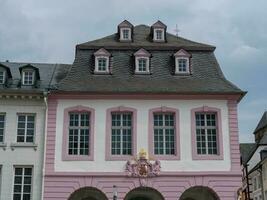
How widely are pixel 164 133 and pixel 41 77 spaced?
332 inches

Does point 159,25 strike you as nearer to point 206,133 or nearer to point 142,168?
point 206,133

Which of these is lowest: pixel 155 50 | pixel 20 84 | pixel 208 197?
pixel 208 197

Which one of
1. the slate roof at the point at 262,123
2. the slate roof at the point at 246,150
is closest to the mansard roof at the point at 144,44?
the slate roof at the point at 246,150

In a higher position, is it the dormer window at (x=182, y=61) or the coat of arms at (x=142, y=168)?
the dormer window at (x=182, y=61)

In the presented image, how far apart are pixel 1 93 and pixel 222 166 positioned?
507 inches

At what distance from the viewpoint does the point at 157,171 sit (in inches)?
1096

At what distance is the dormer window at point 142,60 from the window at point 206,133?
14.0ft

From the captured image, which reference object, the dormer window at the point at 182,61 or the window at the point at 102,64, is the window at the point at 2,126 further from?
the dormer window at the point at 182,61

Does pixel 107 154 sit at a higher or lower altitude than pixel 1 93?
lower

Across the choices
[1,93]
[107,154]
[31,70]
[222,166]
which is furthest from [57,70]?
[222,166]

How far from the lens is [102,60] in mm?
30531

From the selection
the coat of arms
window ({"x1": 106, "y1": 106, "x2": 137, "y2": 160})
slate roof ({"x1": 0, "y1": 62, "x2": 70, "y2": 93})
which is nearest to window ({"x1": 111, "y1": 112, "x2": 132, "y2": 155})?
window ({"x1": 106, "y1": 106, "x2": 137, "y2": 160})

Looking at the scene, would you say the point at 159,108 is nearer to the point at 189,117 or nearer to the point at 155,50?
the point at 189,117

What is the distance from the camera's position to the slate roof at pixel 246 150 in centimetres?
6250
